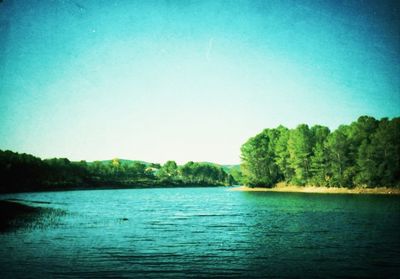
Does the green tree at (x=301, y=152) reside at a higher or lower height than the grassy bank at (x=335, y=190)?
higher

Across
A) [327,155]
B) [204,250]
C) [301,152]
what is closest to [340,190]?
[327,155]

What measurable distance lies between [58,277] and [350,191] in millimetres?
95591

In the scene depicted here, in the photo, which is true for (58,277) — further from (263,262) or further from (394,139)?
(394,139)

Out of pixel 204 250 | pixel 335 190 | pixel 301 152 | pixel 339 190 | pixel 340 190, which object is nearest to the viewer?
pixel 204 250

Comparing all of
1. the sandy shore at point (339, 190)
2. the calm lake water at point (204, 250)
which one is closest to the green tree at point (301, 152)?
the sandy shore at point (339, 190)

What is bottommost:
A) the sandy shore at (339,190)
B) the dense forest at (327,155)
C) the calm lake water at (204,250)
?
the calm lake water at (204,250)

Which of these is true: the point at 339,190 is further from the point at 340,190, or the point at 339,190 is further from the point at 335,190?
the point at 335,190

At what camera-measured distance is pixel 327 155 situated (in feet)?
352

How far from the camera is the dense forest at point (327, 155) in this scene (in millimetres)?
88750

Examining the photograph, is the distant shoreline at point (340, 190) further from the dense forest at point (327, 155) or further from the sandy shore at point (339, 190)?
the dense forest at point (327, 155)

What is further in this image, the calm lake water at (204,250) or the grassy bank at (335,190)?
the grassy bank at (335,190)

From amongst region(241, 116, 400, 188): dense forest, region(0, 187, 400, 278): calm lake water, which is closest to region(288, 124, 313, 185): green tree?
region(241, 116, 400, 188): dense forest

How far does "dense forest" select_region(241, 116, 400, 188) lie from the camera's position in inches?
3494

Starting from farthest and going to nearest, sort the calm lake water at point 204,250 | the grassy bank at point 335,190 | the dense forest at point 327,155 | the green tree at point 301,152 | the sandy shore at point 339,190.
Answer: the green tree at point 301,152, the dense forest at point 327,155, the grassy bank at point 335,190, the sandy shore at point 339,190, the calm lake water at point 204,250
